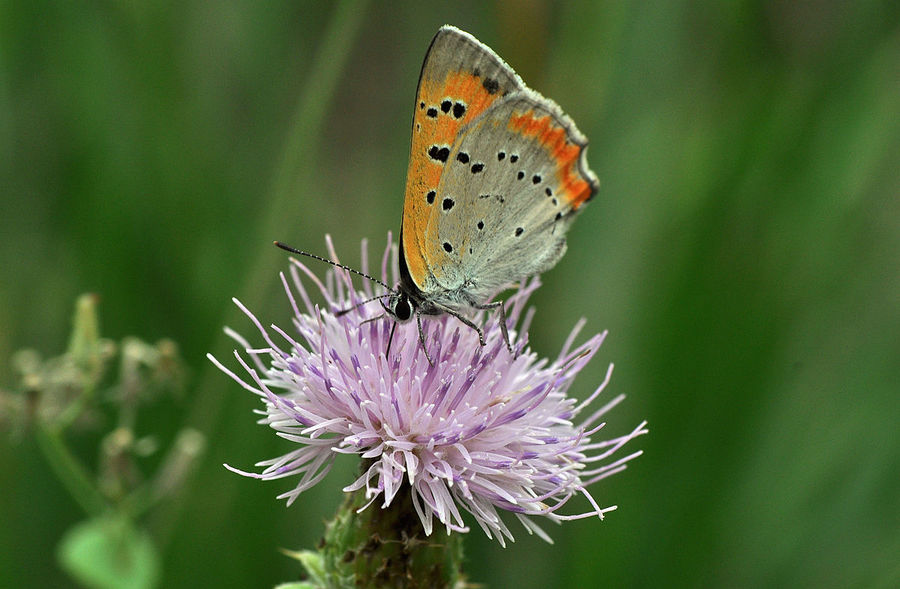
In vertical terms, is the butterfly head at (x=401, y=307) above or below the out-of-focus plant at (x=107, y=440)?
above

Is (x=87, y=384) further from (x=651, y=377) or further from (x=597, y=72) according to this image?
(x=597, y=72)

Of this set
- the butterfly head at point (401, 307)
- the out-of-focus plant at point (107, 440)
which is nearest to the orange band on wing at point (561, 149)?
the butterfly head at point (401, 307)

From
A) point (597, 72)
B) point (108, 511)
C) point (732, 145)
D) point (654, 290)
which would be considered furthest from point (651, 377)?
point (108, 511)

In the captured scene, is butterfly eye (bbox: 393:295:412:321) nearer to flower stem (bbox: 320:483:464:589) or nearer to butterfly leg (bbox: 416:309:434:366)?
butterfly leg (bbox: 416:309:434:366)

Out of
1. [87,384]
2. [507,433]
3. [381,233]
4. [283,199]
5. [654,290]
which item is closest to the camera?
[507,433]

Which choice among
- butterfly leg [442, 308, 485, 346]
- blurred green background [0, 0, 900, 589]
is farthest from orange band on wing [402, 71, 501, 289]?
blurred green background [0, 0, 900, 589]

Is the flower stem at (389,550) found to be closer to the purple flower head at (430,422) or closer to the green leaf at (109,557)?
the purple flower head at (430,422)

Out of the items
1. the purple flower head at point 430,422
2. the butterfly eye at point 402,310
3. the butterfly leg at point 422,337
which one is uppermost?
the butterfly eye at point 402,310
